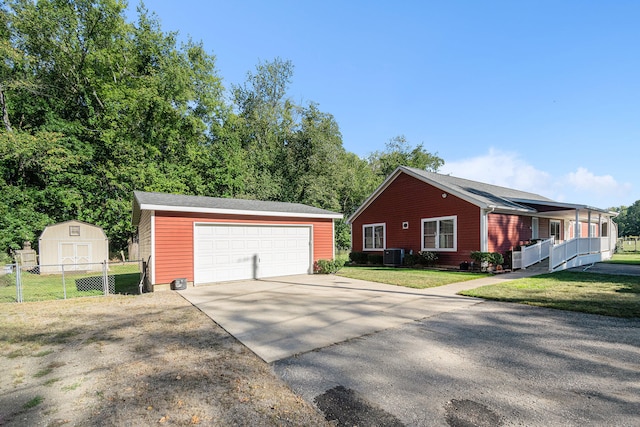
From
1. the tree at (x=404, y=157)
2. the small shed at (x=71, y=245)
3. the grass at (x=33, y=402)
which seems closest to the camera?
the grass at (x=33, y=402)

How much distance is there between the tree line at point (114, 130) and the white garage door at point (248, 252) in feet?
42.7

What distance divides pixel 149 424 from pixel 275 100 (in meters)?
30.4

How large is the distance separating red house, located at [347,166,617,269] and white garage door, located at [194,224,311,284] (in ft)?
21.0

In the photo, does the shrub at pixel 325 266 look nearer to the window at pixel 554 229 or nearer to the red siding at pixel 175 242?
the red siding at pixel 175 242

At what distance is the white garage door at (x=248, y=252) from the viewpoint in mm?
10344

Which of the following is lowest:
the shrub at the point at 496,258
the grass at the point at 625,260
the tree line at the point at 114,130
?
the grass at the point at 625,260

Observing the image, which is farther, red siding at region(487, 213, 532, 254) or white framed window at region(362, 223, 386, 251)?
white framed window at region(362, 223, 386, 251)

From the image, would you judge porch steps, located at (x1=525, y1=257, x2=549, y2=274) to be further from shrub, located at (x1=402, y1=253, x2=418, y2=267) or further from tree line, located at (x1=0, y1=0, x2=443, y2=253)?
tree line, located at (x1=0, y1=0, x2=443, y2=253)

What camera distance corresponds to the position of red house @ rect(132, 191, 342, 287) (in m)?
9.51

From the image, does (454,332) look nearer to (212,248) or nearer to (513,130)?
(212,248)

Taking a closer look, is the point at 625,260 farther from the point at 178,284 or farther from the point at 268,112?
the point at 268,112

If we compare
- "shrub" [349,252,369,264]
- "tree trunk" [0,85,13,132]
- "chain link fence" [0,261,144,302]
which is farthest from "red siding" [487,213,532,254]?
"tree trunk" [0,85,13,132]

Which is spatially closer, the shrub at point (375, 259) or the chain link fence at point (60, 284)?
the chain link fence at point (60, 284)

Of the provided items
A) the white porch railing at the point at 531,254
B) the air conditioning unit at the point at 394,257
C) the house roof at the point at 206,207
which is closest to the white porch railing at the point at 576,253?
the white porch railing at the point at 531,254
